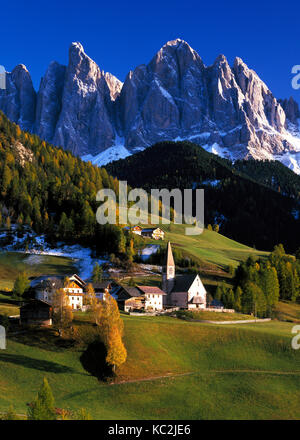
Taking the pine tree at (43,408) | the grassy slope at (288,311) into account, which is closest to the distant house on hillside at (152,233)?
the grassy slope at (288,311)

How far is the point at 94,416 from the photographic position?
46.7 meters

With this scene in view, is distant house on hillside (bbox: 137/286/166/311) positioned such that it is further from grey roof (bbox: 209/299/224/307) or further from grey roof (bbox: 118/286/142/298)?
grey roof (bbox: 209/299/224/307)

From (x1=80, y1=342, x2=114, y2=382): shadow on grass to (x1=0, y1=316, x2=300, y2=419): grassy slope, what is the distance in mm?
1051

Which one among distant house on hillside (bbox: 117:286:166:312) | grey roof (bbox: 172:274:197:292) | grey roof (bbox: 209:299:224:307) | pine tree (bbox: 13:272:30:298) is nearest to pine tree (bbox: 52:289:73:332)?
distant house on hillside (bbox: 117:286:166:312)

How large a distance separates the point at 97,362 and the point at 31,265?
2634 inches

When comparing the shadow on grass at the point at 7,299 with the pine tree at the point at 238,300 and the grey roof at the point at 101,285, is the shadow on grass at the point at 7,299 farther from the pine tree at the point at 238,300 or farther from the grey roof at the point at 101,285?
the pine tree at the point at 238,300

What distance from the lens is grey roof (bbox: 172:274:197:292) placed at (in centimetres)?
9994

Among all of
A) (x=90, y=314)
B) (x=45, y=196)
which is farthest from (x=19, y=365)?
(x=45, y=196)

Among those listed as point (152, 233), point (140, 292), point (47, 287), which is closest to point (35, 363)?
point (47, 287)

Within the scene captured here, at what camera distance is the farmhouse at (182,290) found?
98812mm

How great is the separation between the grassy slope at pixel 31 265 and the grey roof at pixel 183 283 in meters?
29.8

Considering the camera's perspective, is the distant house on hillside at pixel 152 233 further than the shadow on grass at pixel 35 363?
Yes

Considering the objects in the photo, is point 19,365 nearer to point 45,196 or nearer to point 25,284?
point 25,284

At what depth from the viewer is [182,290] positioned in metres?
99.9
